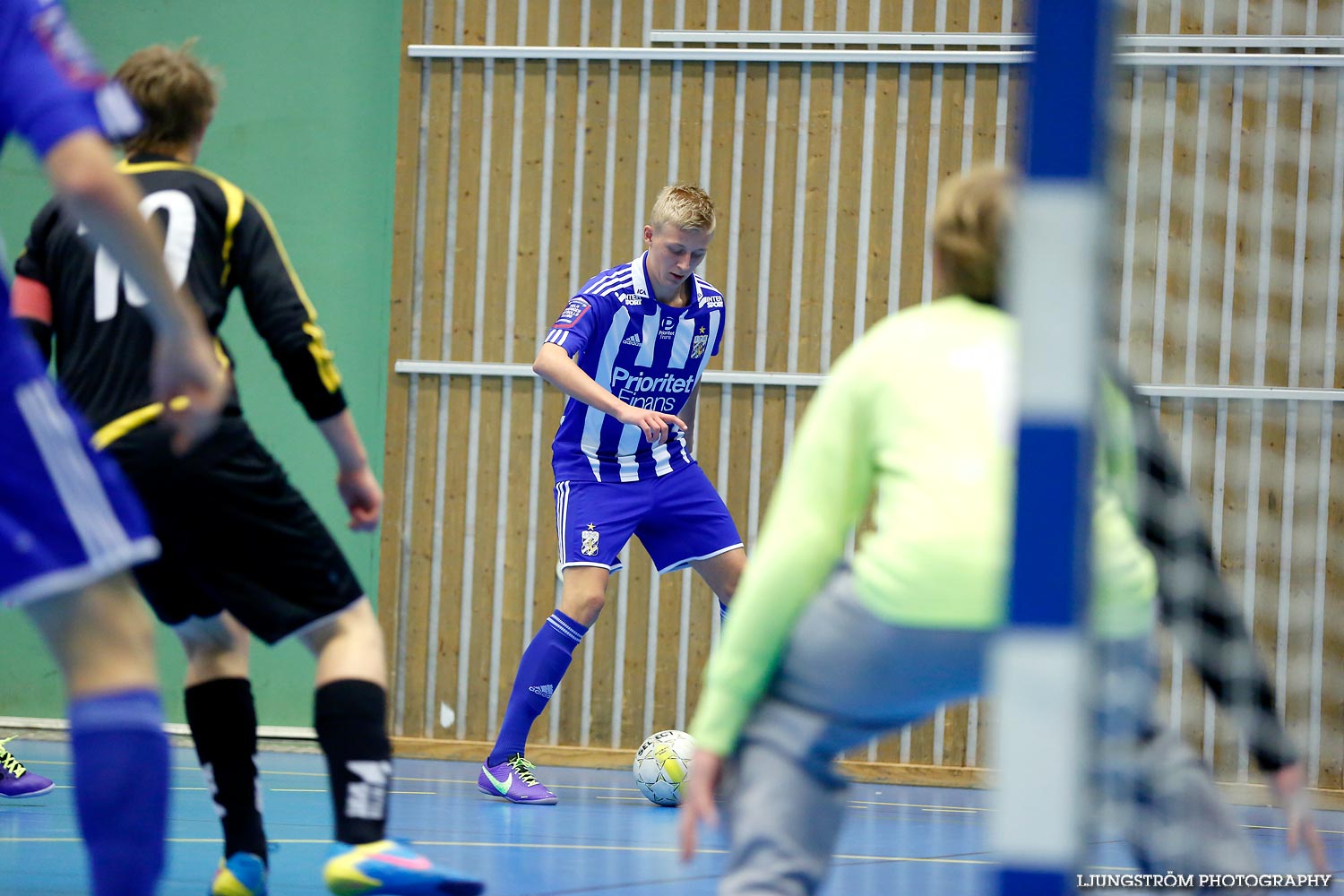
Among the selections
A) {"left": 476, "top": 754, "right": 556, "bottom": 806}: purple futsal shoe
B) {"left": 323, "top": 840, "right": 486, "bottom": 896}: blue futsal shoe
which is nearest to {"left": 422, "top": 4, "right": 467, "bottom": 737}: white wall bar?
{"left": 476, "top": 754, "right": 556, "bottom": 806}: purple futsal shoe

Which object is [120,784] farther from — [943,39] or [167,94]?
[943,39]

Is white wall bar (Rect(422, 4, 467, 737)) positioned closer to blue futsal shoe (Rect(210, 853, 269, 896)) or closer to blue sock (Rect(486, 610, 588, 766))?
blue sock (Rect(486, 610, 588, 766))

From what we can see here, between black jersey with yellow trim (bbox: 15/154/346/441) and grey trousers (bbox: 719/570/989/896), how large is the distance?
1.26m

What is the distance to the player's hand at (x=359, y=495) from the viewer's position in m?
2.88

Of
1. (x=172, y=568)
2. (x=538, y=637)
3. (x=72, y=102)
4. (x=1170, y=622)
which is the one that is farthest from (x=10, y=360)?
(x=538, y=637)

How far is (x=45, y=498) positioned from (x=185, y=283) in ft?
3.13

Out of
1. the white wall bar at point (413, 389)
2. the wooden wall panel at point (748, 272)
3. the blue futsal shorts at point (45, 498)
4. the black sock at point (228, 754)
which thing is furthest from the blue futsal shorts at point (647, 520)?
the blue futsal shorts at point (45, 498)

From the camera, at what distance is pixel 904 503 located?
6.24ft

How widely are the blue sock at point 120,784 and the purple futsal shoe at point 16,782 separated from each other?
3.16m

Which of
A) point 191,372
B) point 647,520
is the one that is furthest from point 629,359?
point 191,372

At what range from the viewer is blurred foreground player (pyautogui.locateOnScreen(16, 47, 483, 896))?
107 inches

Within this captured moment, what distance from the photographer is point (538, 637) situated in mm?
5746

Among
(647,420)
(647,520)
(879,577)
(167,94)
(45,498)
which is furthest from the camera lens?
(647,520)

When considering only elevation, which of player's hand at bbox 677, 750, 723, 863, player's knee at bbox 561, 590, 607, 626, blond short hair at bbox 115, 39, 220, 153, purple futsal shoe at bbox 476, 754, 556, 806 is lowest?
purple futsal shoe at bbox 476, 754, 556, 806
